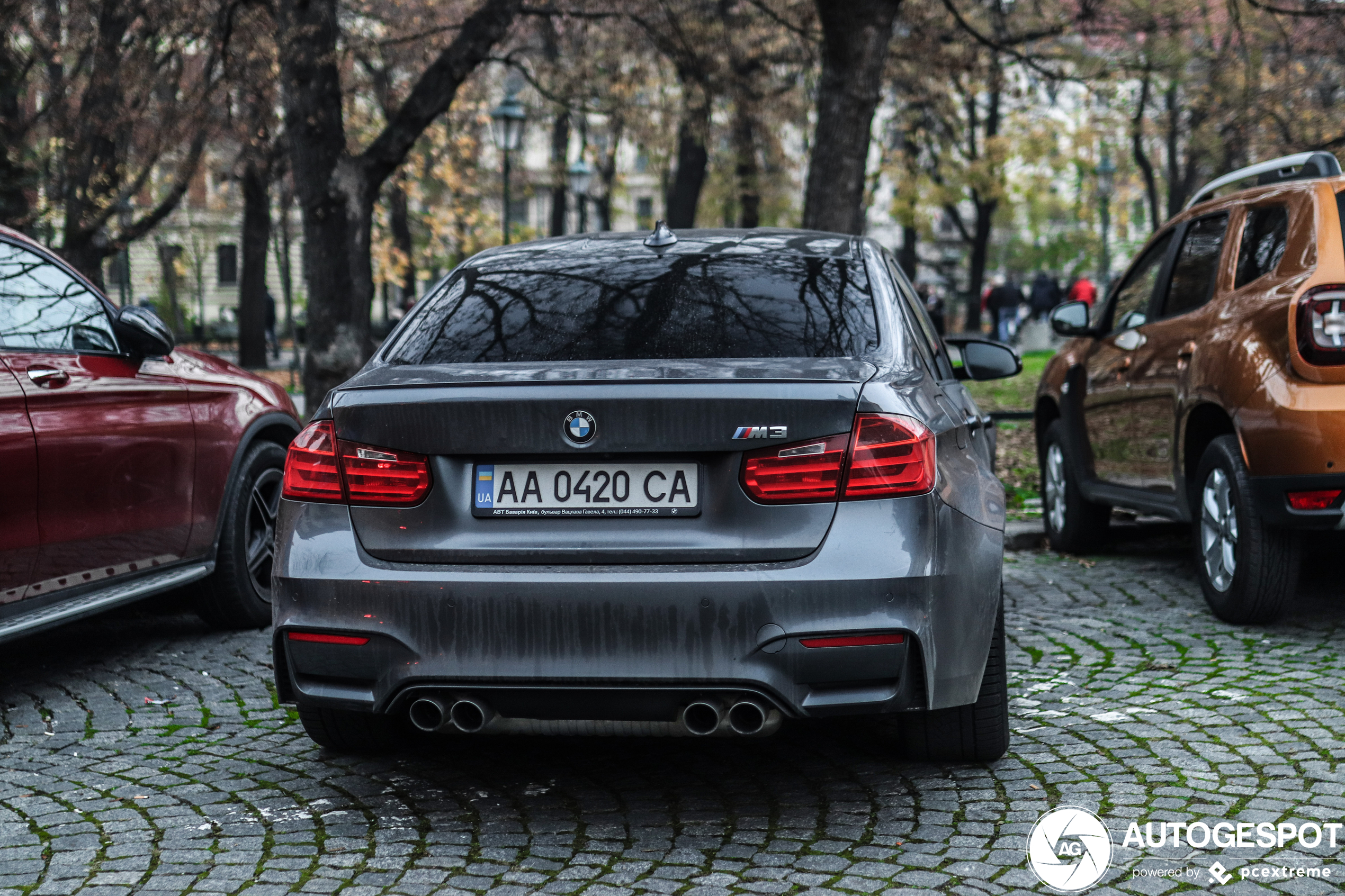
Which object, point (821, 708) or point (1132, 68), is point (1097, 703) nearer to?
point (821, 708)

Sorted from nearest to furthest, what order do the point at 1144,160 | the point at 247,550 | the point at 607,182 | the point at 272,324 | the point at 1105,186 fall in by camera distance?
the point at 247,550, the point at 1144,160, the point at 1105,186, the point at 607,182, the point at 272,324

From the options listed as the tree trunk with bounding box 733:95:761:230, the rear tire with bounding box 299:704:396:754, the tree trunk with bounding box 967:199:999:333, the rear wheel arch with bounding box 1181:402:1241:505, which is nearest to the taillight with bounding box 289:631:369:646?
the rear tire with bounding box 299:704:396:754

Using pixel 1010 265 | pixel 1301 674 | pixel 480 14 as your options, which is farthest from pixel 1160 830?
pixel 1010 265

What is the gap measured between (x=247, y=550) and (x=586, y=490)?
11.1 ft

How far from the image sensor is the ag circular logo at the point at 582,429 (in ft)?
11.4

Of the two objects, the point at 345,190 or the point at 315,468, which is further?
the point at 345,190

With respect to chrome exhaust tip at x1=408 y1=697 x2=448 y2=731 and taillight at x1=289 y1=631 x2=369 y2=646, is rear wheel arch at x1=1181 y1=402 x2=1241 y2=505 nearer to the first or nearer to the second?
chrome exhaust tip at x1=408 y1=697 x2=448 y2=731

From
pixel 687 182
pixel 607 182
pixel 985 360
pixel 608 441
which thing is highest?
pixel 607 182

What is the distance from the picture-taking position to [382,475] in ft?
11.9

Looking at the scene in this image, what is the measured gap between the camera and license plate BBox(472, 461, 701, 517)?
3477 millimetres

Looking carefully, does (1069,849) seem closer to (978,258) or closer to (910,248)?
(978,258)

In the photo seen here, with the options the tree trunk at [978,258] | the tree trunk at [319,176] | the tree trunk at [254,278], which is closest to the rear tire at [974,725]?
the tree trunk at [319,176]

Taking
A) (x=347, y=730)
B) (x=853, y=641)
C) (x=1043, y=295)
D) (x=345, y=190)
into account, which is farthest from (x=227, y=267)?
(x=853, y=641)

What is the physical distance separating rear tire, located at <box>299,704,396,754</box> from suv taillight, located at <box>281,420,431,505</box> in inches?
33.5
